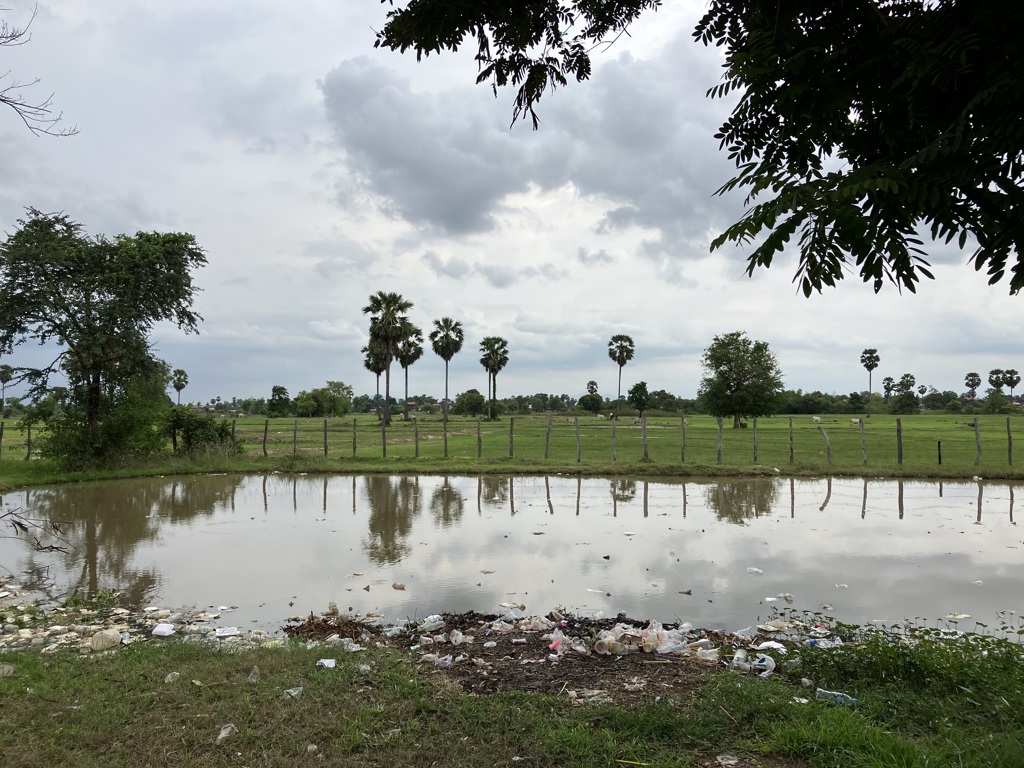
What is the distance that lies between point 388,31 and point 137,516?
13.6 meters

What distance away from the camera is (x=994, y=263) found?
250cm

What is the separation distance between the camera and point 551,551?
10.3m

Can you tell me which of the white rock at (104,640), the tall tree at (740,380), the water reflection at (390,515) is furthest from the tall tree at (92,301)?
the tall tree at (740,380)

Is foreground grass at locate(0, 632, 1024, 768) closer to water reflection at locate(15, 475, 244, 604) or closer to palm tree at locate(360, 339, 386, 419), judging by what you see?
water reflection at locate(15, 475, 244, 604)

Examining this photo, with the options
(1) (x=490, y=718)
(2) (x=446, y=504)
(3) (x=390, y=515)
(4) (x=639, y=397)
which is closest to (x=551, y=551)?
(3) (x=390, y=515)

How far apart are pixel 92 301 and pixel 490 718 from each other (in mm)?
22620

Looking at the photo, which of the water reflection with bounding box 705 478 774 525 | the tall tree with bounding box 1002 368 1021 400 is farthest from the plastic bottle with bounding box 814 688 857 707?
the tall tree with bounding box 1002 368 1021 400

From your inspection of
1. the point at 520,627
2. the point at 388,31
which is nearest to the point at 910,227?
the point at 388,31

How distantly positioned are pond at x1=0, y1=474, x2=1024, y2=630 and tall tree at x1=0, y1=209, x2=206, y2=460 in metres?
5.03

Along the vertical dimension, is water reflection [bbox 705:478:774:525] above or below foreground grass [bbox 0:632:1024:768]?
below

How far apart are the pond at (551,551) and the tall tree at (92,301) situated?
5029 mm

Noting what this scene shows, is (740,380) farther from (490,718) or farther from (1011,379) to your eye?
(1011,379)

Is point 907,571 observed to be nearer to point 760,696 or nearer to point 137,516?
point 760,696

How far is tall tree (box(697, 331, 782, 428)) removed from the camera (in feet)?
171
